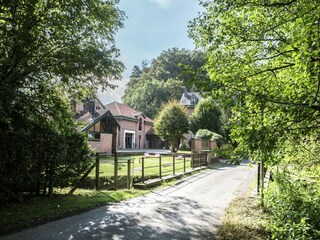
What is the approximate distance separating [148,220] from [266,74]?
13.5ft

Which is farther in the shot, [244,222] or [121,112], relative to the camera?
[121,112]

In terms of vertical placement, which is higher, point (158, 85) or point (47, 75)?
point (158, 85)

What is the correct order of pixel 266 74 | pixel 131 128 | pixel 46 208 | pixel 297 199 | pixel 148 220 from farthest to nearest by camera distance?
pixel 131 128 → pixel 46 208 → pixel 148 220 → pixel 266 74 → pixel 297 199

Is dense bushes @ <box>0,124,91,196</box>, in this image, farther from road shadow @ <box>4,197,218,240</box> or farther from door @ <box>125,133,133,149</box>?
door @ <box>125,133,133,149</box>

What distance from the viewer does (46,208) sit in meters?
6.22

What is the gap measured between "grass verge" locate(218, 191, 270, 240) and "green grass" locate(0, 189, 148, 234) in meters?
3.43

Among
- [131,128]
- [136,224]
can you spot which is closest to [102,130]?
[131,128]

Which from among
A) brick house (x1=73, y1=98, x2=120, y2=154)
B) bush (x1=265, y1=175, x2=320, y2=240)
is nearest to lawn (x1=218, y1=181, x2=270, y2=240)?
bush (x1=265, y1=175, x2=320, y2=240)

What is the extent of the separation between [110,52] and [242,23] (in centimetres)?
397

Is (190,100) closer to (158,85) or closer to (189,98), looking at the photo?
(189,98)

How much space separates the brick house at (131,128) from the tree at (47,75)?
30207 mm

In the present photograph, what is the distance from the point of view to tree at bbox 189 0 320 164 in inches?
123

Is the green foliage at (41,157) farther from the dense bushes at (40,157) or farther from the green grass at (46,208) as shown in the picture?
the green grass at (46,208)

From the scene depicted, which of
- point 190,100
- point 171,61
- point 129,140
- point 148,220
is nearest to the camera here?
point 148,220
